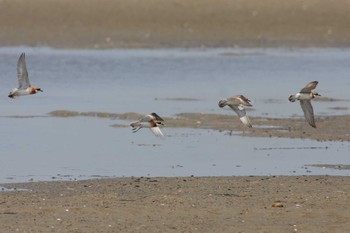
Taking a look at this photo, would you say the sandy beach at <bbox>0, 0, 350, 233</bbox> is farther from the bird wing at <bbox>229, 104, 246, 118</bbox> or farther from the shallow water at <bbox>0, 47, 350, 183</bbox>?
the bird wing at <bbox>229, 104, 246, 118</bbox>

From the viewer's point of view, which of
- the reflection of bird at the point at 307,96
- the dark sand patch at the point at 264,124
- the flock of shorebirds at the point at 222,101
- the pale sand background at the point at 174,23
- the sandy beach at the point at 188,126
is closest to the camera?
the sandy beach at the point at 188,126

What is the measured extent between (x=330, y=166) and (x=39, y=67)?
13.6 metres

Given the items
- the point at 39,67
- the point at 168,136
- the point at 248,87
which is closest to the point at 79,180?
the point at 168,136

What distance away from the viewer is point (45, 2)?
33844 millimetres

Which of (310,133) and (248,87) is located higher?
(248,87)

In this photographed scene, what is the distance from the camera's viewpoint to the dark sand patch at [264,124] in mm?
16969

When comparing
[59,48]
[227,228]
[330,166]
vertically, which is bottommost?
[227,228]

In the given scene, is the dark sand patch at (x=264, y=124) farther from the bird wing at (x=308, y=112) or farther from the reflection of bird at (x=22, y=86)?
the reflection of bird at (x=22, y=86)

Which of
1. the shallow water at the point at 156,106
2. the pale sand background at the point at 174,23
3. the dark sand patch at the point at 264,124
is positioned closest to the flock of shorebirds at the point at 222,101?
the shallow water at the point at 156,106

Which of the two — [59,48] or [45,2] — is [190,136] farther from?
[45,2]

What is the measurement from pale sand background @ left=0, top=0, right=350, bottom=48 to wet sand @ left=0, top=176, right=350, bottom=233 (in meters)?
19.0

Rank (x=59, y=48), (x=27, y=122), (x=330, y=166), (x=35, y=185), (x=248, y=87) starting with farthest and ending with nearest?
(x=59, y=48) → (x=248, y=87) → (x=27, y=122) → (x=330, y=166) → (x=35, y=185)

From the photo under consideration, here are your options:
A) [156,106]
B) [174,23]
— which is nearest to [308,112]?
[156,106]

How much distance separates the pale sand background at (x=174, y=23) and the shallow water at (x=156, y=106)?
134 cm
